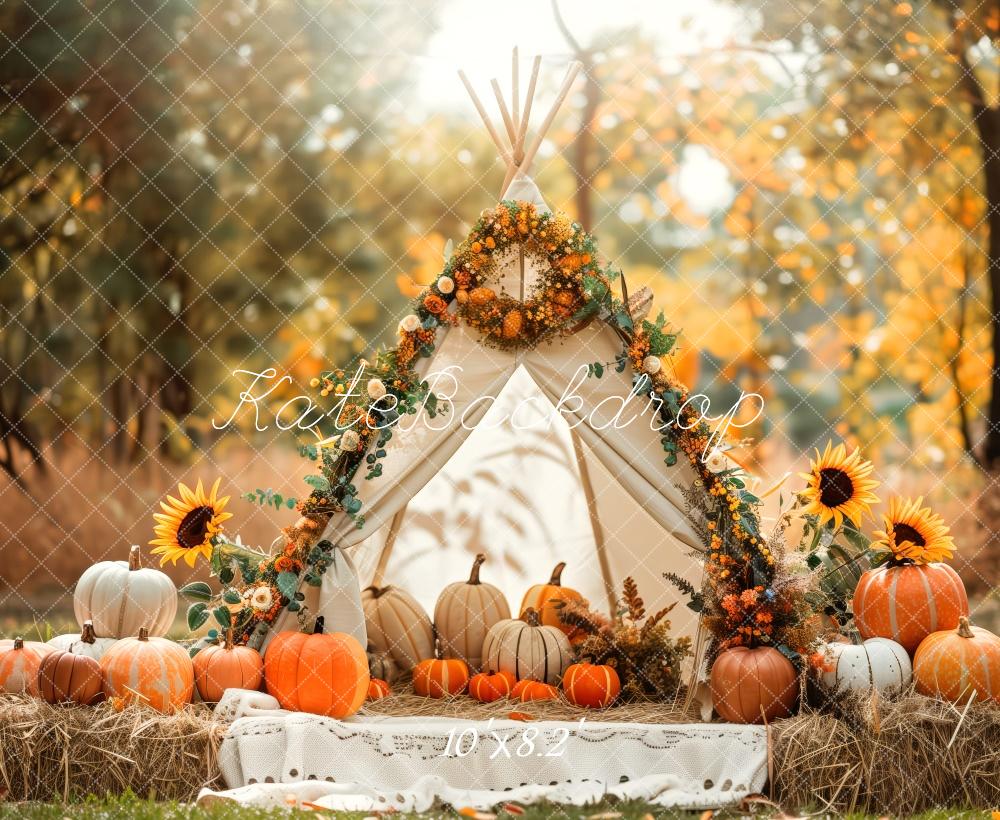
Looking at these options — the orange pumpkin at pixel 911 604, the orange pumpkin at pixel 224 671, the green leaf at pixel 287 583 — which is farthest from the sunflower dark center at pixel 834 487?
the orange pumpkin at pixel 224 671

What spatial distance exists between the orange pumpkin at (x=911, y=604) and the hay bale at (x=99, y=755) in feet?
9.13

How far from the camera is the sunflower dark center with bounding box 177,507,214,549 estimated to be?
5.32m

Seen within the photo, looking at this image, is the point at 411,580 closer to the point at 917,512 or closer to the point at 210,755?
the point at 210,755

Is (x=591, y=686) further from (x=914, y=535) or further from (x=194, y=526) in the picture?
(x=194, y=526)

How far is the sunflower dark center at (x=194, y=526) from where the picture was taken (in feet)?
17.5

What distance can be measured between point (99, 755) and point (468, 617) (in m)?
2.03

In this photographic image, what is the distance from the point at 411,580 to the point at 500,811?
222 centimetres

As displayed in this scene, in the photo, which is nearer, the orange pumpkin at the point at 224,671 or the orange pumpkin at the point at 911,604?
the orange pumpkin at the point at 224,671

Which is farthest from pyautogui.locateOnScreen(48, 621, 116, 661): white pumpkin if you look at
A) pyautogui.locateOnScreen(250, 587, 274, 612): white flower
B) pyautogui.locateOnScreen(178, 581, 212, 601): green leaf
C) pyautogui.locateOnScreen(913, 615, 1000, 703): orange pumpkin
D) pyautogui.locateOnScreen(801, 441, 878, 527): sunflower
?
pyautogui.locateOnScreen(913, 615, 1000, 703): orange pumpkin

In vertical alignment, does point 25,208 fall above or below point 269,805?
above

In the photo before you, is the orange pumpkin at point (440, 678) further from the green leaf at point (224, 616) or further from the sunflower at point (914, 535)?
the sunflower at point (914, 535)

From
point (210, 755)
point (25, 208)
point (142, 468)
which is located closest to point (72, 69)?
point (25, 208)

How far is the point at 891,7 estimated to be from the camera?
1027 centimetres

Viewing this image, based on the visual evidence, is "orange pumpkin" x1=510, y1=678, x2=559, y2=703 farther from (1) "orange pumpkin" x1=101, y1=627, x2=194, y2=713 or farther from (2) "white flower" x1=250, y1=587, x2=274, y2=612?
(1) "orange pumpkin" x1=101, y1=627, x2=194, y2=713
